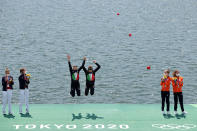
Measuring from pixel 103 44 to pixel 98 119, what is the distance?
20.7 meters

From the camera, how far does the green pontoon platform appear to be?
37.2 feet

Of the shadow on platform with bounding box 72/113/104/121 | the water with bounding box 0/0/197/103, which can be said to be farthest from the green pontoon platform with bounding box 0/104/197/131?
the water with bounding box 0/0/197/103

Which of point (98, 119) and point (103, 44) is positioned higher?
point (103, 44)

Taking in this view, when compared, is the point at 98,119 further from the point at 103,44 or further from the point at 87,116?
the point at 103,44

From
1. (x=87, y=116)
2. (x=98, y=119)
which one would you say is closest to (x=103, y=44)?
(x=87, y=116)

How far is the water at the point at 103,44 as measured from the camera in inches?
1014

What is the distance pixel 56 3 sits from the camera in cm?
4062

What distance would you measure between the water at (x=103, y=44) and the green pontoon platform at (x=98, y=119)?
8.83 meters

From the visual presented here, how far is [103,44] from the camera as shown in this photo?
108ft

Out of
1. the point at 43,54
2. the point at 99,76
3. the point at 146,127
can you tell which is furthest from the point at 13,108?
the point at 43,54

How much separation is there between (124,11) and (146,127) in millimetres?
29256

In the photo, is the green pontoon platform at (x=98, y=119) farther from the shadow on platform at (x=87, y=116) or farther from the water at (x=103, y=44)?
the water at (x=103, y=44)

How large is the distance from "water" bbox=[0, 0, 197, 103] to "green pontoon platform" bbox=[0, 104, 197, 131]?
883cm

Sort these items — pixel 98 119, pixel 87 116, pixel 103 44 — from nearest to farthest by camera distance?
pixel 98 119
pixel 87 116
pixel 103 44
